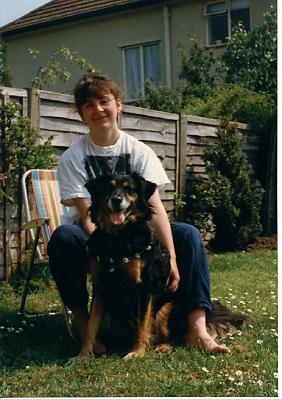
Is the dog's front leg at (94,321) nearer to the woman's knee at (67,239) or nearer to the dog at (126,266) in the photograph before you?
the dog at (126,266)

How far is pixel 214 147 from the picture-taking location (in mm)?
5242

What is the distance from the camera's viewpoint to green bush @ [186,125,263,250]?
4.81m

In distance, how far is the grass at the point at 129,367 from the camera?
82.8 inches

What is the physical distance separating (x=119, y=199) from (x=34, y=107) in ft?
5.31

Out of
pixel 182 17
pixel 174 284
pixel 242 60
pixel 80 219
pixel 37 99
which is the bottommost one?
pixel 174 284

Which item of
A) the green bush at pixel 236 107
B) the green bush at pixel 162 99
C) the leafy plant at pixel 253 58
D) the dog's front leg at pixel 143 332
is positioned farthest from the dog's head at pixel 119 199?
the green bush at pixel 162 99

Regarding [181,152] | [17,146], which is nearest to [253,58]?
[181,152]

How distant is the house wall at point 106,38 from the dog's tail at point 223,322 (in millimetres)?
1695

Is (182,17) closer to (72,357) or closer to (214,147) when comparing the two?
(214,147)

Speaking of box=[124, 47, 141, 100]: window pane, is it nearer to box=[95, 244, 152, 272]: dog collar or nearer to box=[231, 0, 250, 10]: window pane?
box=[231, 0, 250, 10]: window pane

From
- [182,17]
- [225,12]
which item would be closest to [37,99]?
[225,12]

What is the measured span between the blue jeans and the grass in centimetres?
20

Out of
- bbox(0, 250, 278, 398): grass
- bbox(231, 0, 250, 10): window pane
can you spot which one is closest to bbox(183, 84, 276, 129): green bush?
bbox(231, 0, 250, 10): window pane

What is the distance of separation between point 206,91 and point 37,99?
6.63 feet
